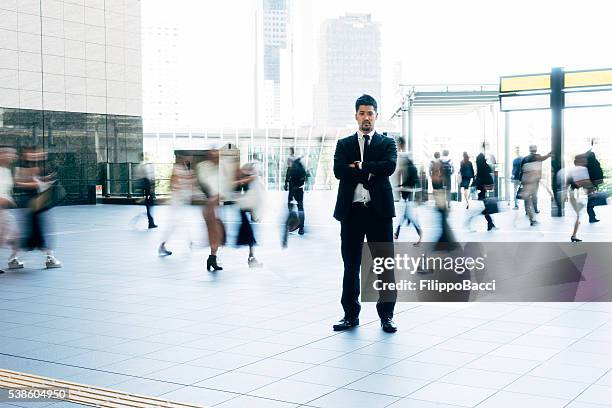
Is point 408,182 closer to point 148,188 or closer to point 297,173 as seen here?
point 297,173

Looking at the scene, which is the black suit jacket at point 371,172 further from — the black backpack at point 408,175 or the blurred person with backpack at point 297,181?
the blurred person with backpack at point 297,181

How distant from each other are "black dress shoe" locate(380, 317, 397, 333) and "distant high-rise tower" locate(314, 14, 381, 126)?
447 ft

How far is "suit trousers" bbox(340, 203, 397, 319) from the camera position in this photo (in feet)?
20.6

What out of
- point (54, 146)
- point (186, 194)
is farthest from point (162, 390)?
point (54, 146)

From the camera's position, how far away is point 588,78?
739 inches

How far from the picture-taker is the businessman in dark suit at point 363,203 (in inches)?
245

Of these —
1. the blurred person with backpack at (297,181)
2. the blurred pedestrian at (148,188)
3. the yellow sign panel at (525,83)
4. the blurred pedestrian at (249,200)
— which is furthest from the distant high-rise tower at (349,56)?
the blurred pedestrian at (249,200)

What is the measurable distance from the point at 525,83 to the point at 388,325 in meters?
14.9

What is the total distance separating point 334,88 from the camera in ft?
492

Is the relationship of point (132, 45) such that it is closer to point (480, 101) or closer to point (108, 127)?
point (108, 127)

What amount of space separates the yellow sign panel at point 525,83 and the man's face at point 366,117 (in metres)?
14.3

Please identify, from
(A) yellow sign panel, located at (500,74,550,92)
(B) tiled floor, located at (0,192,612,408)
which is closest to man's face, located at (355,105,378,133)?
(B) tiled floor, located at (0,192,612,408)

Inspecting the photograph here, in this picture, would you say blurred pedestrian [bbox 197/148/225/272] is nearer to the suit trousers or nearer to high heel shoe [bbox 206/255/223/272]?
high heel shoe [bbox 206/255/223/272]

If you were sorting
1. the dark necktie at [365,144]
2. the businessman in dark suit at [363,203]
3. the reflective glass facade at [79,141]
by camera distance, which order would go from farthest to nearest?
the reflective glass facade at [79,141] → the dark necktie at [365,144] → the businessman in dark suit at [363,203]
